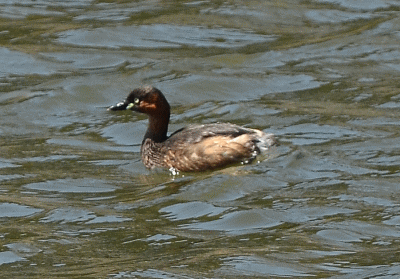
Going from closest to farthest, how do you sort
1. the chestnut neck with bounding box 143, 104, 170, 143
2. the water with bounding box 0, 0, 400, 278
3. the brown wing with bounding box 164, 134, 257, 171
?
the water with bounding box 0, 0, 400, 278
the brown wing with bounding box 164, 134, 257, 171
the chestnut neck with bounding box 143, 104, 170, 143

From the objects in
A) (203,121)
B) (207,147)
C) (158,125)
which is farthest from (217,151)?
(203,121)

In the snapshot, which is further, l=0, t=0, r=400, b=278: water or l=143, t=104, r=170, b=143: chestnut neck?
l=143, t=104, r=170, b=143: chestnut neck

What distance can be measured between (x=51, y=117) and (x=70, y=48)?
196 cm

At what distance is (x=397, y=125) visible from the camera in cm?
941

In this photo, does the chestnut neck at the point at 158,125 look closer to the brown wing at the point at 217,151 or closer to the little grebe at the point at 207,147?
the little grebe at the point at 207,147

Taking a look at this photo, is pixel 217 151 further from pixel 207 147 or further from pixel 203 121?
pixel 203 121

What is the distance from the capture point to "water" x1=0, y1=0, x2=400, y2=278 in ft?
21.4

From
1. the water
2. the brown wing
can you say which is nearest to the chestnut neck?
the water

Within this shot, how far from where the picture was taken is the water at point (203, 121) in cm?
651

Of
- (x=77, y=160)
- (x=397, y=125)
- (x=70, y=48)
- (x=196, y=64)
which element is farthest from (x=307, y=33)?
(x=77, y=160)

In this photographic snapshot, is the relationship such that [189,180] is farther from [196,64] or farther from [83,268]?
[196,64]

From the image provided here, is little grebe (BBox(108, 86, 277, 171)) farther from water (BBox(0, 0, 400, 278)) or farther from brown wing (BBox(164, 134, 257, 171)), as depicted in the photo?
water (BBox(0, 0, 400, 278))

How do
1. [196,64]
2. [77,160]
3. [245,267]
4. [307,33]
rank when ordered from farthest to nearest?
[307,33], [196,64], [77,160], [245,267]

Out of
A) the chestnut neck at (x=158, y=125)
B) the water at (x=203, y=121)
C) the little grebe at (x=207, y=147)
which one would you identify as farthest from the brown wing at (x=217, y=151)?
the chestnut neck at (x=158, y=125)
